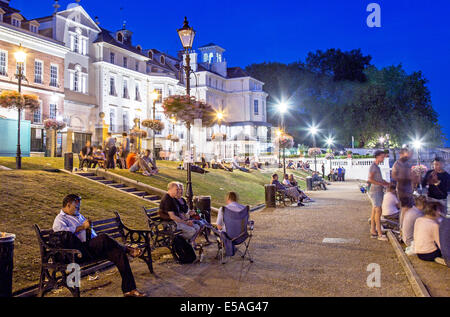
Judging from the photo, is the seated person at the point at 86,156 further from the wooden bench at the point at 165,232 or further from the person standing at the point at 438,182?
the person standing at the point at 438,182

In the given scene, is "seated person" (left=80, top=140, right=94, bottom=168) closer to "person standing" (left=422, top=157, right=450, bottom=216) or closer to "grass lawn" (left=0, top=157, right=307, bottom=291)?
"grass lawn" (left=0, top=157, right=307, bottom=291)

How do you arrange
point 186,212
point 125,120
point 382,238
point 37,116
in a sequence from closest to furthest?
point 186,212, point 382,238, point 37,116, point 125,120

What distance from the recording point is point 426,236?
7094 mm

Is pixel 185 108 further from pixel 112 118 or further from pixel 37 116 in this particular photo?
pixel 112 118

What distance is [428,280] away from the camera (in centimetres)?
602

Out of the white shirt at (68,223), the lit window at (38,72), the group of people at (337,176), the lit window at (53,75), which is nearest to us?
the white shirt at (68,223)

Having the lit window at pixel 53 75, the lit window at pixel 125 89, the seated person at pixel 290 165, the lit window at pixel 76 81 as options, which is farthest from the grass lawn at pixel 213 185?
the lit window at pixel 125 89

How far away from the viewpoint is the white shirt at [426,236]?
698 cm

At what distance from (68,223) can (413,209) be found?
639 centimetres

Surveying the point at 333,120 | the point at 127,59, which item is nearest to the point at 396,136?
the point at 333,120

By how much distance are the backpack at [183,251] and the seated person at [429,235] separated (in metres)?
4.02

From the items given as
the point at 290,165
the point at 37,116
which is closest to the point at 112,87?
the point at 37,116

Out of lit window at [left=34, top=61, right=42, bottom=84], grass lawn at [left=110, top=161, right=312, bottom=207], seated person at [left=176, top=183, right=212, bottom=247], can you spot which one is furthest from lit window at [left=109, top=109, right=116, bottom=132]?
seated person at [left=176, top=183, right=212, bottom=247]

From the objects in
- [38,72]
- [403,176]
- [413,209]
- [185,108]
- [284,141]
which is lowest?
[413,209]
